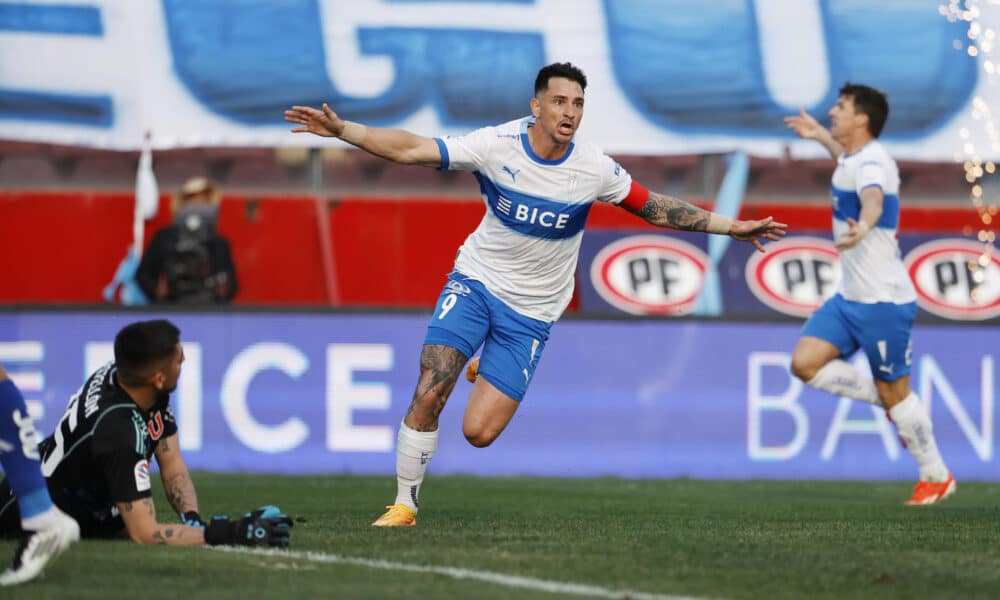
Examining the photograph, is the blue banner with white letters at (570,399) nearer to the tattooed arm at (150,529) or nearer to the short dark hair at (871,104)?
the short dark hair at (871,104)

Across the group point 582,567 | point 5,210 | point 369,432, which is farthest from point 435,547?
point 5,210

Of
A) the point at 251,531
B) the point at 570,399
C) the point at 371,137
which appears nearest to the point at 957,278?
the point at 570,399

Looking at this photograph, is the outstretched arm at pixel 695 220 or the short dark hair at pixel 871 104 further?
the short dark hair at pixel 871 104

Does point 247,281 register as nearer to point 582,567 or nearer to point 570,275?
point 570,275

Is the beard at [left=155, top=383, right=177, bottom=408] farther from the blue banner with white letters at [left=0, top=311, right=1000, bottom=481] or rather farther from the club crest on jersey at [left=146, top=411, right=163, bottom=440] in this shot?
Result: the blue banner with white letters at [left=0, top=311, right=1000, bottom=481]

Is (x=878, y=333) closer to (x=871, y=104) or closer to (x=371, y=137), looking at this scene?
(x=871, y=104)

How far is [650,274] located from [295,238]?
328 cm

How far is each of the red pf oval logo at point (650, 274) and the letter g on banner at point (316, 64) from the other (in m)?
1.55

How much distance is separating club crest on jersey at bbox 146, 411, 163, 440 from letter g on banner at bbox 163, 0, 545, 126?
26.2 feet

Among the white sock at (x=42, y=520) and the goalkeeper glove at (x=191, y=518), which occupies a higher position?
the white sock at (x=42, y=520)

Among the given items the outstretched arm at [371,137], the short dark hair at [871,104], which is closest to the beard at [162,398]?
the outstretched arm at [371,137]

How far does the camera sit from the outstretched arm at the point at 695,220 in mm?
8039

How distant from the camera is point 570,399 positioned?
1324 centimetres

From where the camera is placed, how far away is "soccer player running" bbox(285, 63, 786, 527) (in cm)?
794
